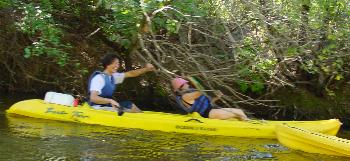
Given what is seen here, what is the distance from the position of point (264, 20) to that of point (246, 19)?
2.02 feet

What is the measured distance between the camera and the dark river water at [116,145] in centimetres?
575

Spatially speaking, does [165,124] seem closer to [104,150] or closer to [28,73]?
[104,150]

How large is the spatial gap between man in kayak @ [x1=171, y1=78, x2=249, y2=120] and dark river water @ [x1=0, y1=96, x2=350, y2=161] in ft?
1.19

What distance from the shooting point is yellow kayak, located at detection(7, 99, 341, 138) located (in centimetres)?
700

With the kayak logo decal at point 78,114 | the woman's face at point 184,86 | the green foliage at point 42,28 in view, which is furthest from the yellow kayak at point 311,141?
the green foliage at point 42,28

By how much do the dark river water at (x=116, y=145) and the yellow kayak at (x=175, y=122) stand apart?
9 centimetres

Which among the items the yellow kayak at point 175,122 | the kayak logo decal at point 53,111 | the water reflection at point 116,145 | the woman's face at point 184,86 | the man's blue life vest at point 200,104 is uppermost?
the woman's face at point 184,86

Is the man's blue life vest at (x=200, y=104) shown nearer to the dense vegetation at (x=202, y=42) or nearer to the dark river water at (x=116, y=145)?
the dense vegetation at (x=202, y=42)

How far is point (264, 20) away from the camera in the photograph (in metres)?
7.56

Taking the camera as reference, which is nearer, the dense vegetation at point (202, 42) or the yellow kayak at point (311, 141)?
the yellow kayak at point (311, 141)

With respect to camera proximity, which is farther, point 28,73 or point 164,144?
point 28,73

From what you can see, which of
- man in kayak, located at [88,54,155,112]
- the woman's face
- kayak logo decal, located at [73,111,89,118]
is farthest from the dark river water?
the woman's face

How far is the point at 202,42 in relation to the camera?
8.48m

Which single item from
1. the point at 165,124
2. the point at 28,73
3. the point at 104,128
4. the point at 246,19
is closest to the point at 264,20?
the point at 246,19
